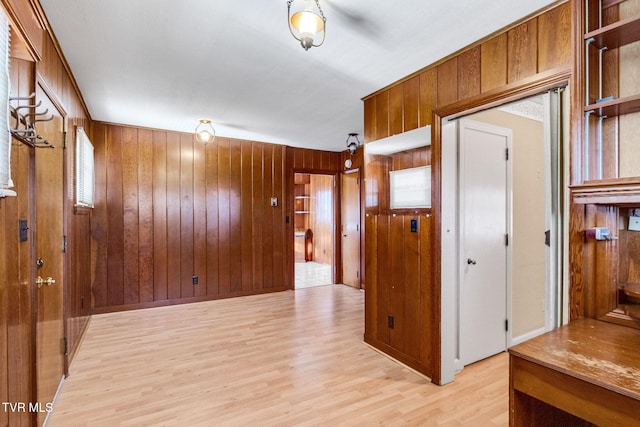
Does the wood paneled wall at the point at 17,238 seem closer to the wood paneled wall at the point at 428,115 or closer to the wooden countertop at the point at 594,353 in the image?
the wooden countertop at the point at 594,353

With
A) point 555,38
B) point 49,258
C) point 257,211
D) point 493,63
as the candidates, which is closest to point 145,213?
point 257,211

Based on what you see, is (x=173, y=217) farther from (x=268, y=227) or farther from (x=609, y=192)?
(x=609, y=192)

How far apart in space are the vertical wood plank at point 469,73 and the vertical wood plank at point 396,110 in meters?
0.59

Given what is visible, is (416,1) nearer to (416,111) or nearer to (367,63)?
(367,63)

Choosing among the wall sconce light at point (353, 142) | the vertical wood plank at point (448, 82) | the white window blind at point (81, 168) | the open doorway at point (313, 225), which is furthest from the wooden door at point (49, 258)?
the open doorway at point (313, 225)

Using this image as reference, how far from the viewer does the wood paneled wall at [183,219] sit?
4.26 metres

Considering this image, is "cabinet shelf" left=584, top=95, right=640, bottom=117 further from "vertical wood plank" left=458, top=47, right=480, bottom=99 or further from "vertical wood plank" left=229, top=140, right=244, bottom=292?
"vertical wood plank" left=229, top=140, right=244, bottom=292

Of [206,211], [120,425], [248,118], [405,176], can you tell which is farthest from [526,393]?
[206,211]

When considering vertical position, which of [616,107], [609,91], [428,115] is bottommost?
[616,107]

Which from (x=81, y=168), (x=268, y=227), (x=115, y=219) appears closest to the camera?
(x=81, y=168)

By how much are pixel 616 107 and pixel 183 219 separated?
4.78m

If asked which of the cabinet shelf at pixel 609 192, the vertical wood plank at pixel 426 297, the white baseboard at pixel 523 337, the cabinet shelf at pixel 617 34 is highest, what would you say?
the cabinet shelf at pixel 617 34

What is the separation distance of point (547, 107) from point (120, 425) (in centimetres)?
333

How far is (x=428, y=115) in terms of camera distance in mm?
2541
